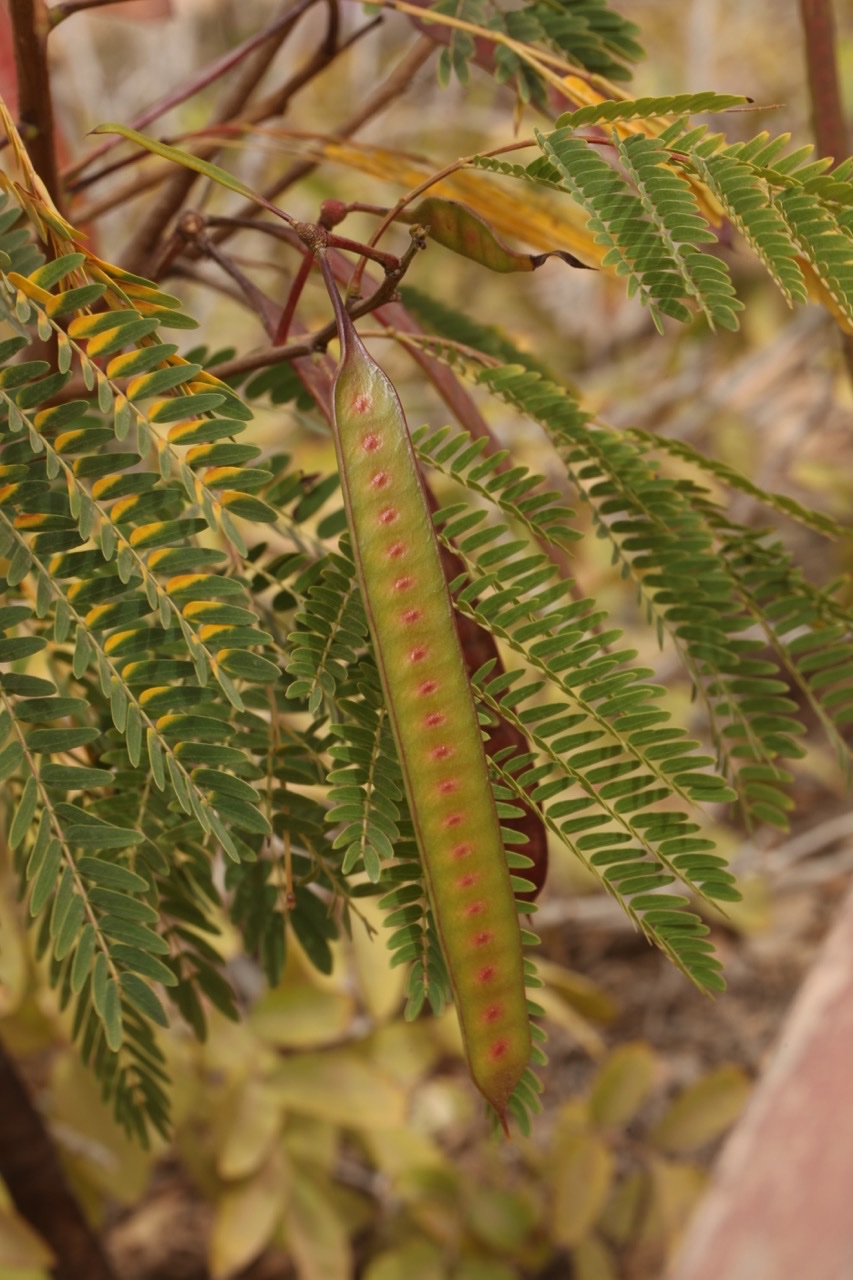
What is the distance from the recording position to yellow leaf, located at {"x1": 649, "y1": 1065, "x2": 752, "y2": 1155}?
119 centimetres

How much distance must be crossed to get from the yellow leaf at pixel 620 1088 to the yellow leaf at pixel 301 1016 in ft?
0.96

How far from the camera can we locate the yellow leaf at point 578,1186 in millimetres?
1073

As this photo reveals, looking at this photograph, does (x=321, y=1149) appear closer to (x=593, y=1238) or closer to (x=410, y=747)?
(x=593, y=1238)

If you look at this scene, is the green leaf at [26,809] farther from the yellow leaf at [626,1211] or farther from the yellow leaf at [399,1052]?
the yellow leaf at [626,1211]

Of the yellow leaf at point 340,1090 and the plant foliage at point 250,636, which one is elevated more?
the plant foliage at point 250,636

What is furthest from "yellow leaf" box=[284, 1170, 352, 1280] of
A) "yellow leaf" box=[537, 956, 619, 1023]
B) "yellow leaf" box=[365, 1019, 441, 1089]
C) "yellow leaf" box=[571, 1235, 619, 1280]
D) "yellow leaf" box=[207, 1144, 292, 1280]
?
"yellow leaf" box=[537, 956, 619, 1023]

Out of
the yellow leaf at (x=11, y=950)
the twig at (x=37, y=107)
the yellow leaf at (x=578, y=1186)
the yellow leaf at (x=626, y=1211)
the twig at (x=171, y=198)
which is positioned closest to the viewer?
the twig at (x=37, y=107)

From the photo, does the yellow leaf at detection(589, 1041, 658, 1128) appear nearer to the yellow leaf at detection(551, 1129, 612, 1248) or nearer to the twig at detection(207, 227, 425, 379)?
the yellow leaf at detection(551, 1129, 612, 1248)

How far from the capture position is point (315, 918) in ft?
1.69

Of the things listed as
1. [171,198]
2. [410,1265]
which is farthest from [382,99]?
[410,1265]

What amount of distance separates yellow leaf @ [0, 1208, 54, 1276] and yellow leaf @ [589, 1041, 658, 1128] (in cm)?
55

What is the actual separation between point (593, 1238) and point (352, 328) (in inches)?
41.6

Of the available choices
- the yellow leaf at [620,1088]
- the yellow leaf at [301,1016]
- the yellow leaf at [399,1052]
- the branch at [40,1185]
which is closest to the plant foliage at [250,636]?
the branch at [40,1185]

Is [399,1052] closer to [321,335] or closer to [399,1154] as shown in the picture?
[399,1154]
